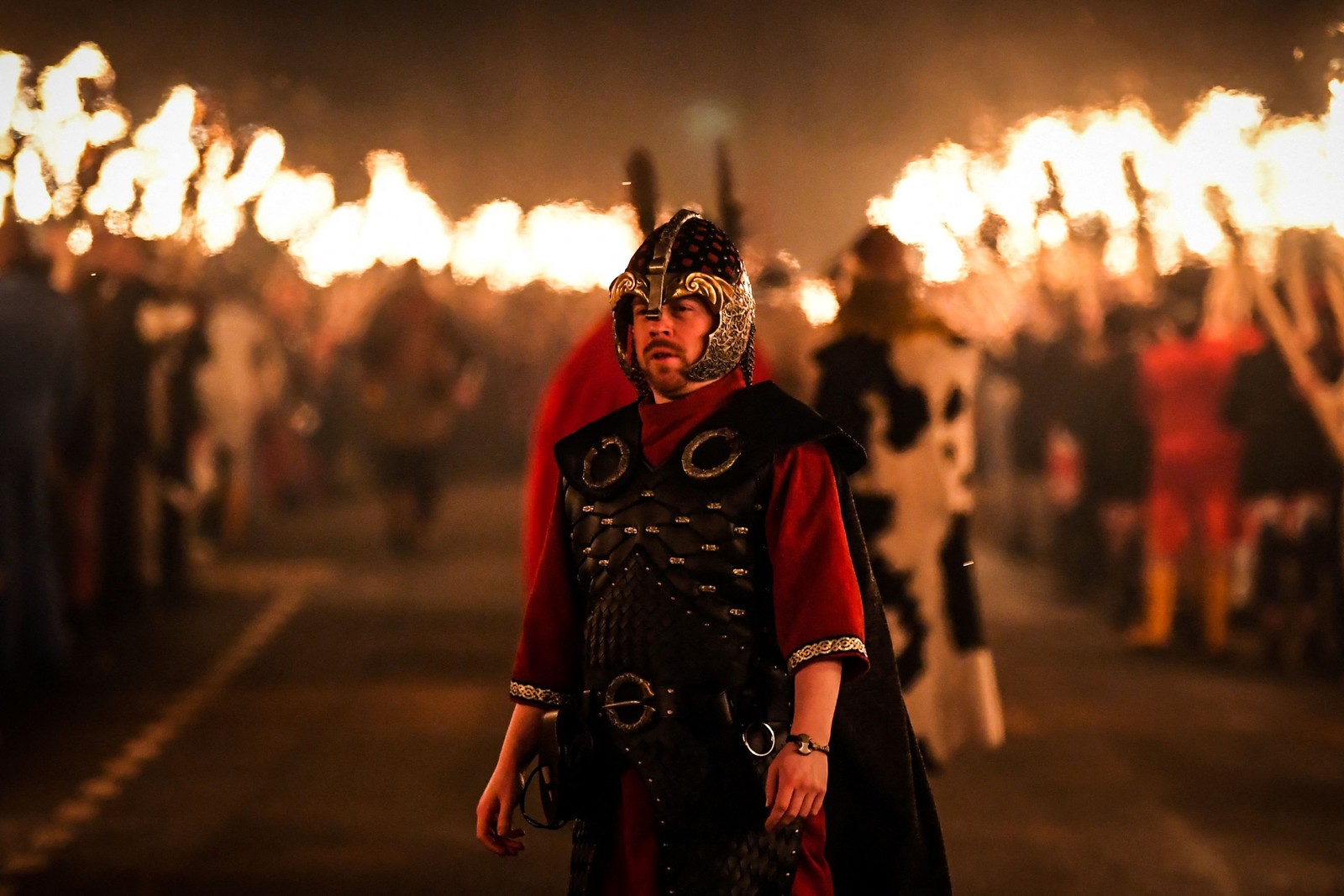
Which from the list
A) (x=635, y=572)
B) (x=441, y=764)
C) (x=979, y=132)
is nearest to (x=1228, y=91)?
(x=979, y=132)

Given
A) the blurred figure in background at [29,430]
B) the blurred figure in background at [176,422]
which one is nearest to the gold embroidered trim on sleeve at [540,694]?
the blurred figure in background at [29,430]

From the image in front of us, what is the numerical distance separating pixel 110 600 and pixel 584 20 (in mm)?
5283

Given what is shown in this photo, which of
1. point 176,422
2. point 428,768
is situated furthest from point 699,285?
point 176,422

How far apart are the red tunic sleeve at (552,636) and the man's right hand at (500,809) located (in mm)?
141

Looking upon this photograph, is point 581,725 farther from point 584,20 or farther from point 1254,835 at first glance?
point 584,20

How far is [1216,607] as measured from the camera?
34.3ft

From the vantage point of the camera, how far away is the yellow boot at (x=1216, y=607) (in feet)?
34.1

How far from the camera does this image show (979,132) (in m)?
7.80

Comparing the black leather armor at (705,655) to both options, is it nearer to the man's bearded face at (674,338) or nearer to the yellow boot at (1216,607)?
the man's bearded face at (674,338)

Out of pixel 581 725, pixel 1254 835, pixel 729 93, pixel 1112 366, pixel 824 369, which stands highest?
pixel 729 93

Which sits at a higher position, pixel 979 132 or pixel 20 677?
pixel 979 132

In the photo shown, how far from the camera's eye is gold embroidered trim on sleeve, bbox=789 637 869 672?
2969mm

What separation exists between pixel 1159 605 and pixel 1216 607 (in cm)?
41

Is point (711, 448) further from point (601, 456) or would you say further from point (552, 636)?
point (552, 636)
